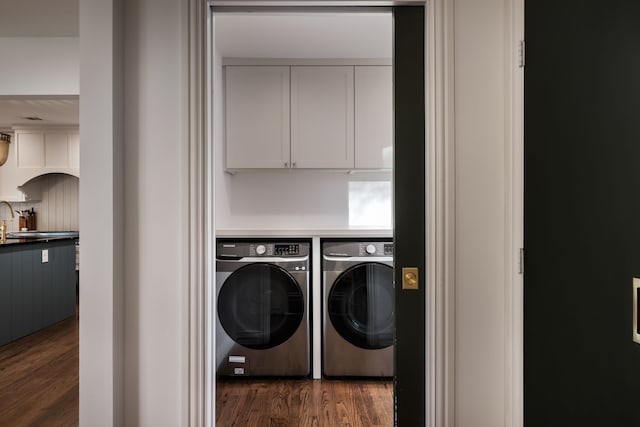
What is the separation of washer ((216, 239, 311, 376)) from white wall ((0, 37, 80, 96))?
5.17 feet

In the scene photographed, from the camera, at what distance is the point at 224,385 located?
2.73m

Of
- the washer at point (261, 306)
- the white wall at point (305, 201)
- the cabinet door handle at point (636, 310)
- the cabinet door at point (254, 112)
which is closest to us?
the cabinet door handle at point (636, 310)

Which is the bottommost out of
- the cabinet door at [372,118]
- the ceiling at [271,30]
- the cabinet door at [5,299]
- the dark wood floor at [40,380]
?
the dark wood floor at [40,380]

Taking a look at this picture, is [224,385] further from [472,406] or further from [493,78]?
[493,78]

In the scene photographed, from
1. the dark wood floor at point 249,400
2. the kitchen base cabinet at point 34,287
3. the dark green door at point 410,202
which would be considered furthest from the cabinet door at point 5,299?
the dark green door at point 410,202

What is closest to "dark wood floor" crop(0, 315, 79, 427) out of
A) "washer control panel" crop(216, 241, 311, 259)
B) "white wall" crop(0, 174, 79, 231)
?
"washer control panel" crop(216, 241, 311, 259)

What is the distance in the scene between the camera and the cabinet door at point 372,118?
305cm

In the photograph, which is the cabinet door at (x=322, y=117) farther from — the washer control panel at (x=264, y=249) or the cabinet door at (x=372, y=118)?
the washer control panel at (x=264, y=249)

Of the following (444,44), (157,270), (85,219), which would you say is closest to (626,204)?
(444,44)

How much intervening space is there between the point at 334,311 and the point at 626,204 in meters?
2.07

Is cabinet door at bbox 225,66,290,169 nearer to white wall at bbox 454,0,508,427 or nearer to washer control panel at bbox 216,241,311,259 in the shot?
washer control panel at bbox 216,241,311,259

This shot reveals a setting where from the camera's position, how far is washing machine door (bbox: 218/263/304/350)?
8.93 feet

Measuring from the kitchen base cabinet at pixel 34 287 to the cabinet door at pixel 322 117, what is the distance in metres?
2.78

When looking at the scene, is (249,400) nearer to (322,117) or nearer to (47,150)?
(322,117)
